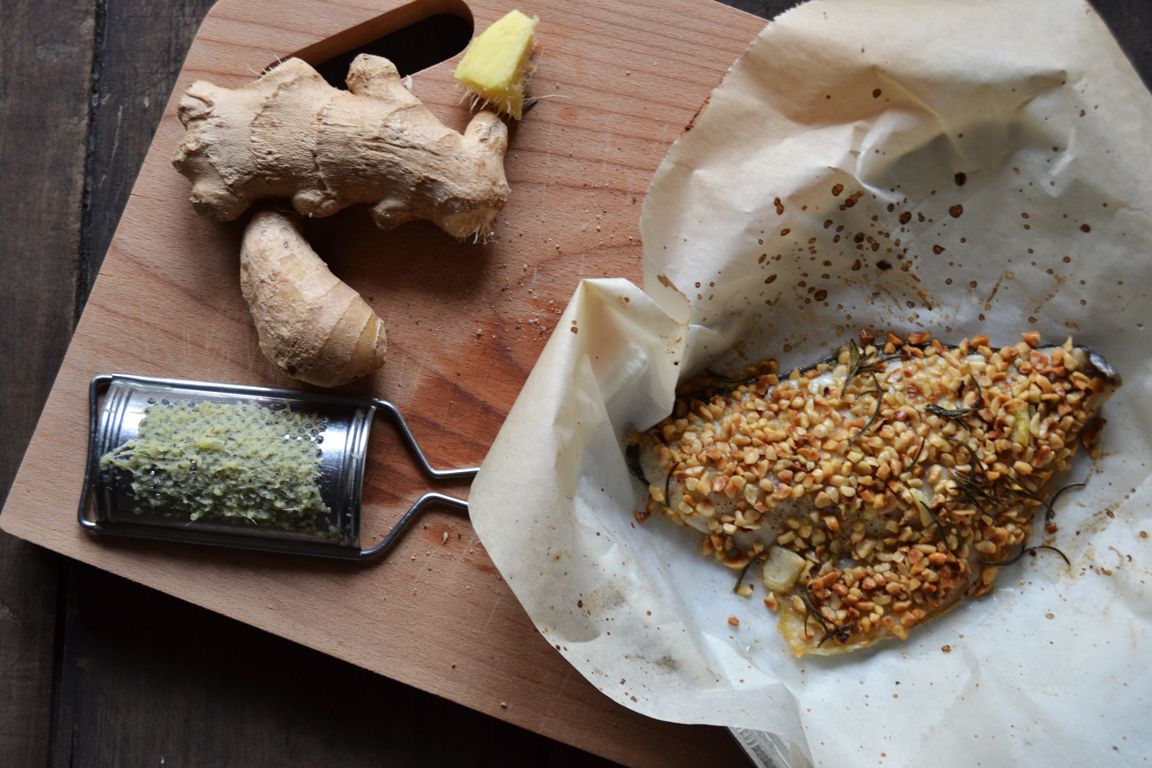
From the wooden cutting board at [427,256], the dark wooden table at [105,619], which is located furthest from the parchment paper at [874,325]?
the dark wooden table at [105,619]

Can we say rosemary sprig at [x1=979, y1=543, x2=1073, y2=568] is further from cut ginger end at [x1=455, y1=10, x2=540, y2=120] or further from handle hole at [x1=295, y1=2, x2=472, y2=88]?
handle hole at [x1=295, y1=2, x2=472, y2=88]

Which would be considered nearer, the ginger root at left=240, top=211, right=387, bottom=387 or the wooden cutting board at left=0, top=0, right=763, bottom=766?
the ginger root at left=240, top=211, right=387, bottom=387

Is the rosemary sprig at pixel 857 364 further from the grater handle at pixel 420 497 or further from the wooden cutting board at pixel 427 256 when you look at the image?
the grater handle at pixel 420 497

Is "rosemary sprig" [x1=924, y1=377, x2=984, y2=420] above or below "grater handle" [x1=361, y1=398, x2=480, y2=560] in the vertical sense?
above

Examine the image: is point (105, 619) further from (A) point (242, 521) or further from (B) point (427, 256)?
(B) point (427, 256)

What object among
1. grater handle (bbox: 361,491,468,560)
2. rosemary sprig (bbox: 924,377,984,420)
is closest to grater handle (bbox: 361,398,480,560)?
grater handle (bbox: 361,491,468,560)

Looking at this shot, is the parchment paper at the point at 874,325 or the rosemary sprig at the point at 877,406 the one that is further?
the rosemary sprig at the point at 877,406
